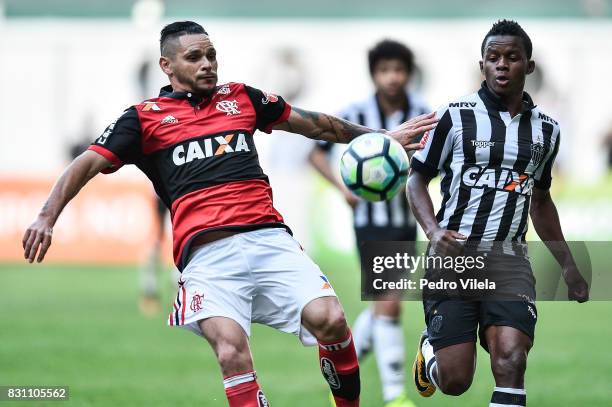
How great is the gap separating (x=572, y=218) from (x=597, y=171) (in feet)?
15.4

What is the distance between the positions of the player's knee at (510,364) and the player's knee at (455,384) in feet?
1.16

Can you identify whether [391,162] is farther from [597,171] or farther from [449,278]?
[597,171]

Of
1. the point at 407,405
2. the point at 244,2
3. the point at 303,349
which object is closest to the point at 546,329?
the point at 303,349

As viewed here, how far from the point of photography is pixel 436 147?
6.06 metres

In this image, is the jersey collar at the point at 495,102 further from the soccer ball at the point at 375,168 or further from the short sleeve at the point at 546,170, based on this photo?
the soccer ball at the point at 375,168

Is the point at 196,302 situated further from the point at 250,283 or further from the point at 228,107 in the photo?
the point at 228,107

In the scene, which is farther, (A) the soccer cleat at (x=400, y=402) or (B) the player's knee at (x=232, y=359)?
(A) the soccer cleat at (x=400, y=402)

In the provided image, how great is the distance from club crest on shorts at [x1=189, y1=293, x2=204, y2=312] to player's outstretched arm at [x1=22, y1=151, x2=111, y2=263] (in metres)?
0.75

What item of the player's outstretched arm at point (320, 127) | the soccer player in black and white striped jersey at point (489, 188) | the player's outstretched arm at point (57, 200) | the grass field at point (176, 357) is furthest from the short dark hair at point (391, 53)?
the player's outstretched arm at point (57, 200)

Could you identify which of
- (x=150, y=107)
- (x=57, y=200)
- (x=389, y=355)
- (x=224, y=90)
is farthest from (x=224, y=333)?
(x=389, y=355)

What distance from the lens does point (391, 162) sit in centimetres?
586

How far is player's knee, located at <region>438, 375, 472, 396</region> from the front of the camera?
5941 mm

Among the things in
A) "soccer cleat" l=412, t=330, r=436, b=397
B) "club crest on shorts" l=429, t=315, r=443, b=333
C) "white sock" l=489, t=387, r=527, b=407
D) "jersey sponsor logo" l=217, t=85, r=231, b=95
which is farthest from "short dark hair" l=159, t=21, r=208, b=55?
"white sock" l=489, t=387, r=527, b=407

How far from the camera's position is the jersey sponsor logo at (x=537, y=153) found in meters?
5.88
